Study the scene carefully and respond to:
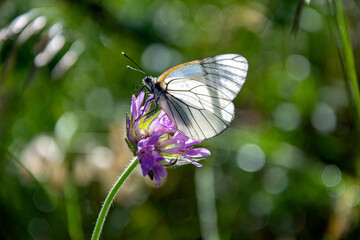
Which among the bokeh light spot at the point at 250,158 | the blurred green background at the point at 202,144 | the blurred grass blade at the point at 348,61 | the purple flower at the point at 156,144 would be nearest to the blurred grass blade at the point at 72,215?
the blurred green background at the point at 202,144

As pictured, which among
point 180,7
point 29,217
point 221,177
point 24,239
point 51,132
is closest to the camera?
point 24,239

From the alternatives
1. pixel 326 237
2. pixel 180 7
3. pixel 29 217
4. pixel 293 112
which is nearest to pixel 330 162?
pixel 293 112

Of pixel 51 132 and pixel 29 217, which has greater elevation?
pixel 51 132

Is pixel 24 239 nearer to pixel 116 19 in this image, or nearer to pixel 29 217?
pixel 29 217

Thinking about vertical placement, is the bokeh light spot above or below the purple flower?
below

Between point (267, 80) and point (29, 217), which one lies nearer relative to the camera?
point (29, 217)

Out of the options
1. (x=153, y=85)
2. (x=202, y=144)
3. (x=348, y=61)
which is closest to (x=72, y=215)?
(x=153, y=85)

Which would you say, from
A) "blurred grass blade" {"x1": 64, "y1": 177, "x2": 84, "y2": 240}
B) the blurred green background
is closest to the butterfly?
the blurred green background

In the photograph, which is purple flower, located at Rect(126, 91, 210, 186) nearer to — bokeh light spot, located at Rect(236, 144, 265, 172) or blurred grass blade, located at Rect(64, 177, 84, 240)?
blurred grass blade, located at Rect(64, 177, 84, 240)

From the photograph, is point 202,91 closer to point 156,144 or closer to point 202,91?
point 202,91
